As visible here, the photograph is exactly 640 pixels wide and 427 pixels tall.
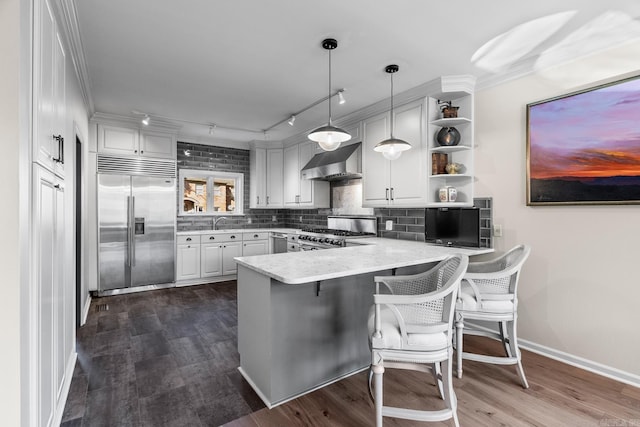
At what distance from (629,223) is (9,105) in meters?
3.68

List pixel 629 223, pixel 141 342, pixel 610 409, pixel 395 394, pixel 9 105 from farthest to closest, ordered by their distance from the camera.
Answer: pixel 141 342, pixel 629 223, pixel 395 394, pixel 610 409, pixel 9 105

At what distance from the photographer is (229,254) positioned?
5586mm

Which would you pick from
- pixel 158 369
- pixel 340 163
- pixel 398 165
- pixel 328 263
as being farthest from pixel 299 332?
pixel 340 163

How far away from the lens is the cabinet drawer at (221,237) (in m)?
5.38

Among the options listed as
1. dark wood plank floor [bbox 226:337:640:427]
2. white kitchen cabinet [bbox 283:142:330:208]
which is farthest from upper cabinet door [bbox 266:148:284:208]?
dark wood plank floor [bbox 226:337:640:427]

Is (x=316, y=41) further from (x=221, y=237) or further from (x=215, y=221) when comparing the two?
(x=215, y=221)

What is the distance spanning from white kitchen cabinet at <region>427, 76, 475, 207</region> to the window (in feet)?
13.0

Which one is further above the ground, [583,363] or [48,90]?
[48,90]

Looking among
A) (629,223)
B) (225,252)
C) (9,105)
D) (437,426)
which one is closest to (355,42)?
(9,105)

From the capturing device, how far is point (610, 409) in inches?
81.0

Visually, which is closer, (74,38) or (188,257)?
(74,38)

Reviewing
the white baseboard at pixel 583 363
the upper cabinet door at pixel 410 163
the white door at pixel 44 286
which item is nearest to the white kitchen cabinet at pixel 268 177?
the upper cabinet door at pixel 410 163

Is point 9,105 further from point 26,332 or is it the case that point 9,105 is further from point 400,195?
point 400,195

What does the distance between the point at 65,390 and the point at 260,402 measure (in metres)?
1.33
